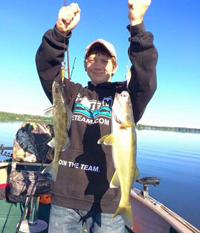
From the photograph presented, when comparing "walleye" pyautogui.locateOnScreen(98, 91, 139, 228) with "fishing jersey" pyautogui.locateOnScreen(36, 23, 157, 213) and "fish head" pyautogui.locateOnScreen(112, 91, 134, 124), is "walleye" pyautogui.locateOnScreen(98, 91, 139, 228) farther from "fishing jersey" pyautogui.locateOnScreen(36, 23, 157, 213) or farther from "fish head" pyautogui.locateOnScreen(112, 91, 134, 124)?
"fishing jersey" pyautogui.locateOnScreen(36, 23, 157, 213)

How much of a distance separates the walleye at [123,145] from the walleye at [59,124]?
0.56m

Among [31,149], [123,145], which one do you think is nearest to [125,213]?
[123,145]

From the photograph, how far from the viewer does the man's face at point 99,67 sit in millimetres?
3051

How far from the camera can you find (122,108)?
2.54 m

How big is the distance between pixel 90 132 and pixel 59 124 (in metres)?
0.37

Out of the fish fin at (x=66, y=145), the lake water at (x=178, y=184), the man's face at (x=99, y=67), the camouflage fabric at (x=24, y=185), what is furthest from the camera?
the lake water at (x=178, y=184)

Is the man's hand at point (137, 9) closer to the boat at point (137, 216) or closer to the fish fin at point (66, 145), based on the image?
the fish fin at point (66, 145)

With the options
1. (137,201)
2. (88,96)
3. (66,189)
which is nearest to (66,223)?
(66,189)

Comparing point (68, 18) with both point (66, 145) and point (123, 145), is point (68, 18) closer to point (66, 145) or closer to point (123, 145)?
point (66, 145)

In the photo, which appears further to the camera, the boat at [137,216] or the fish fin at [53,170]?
the boat at [137,216]

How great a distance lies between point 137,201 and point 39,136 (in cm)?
254

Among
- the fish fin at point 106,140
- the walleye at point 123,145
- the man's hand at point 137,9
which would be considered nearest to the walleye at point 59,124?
the fish fin at point 106,140

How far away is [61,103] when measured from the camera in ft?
8.95

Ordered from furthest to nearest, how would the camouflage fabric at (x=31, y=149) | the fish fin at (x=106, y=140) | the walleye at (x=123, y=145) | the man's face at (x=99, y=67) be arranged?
1. the camouflage fabric at (x=31, y=149)
2. the man's face at (x=99, y=67)
3. the walleye at (x=123, y=145)
4. the fish fin at (x=106, y=140)
